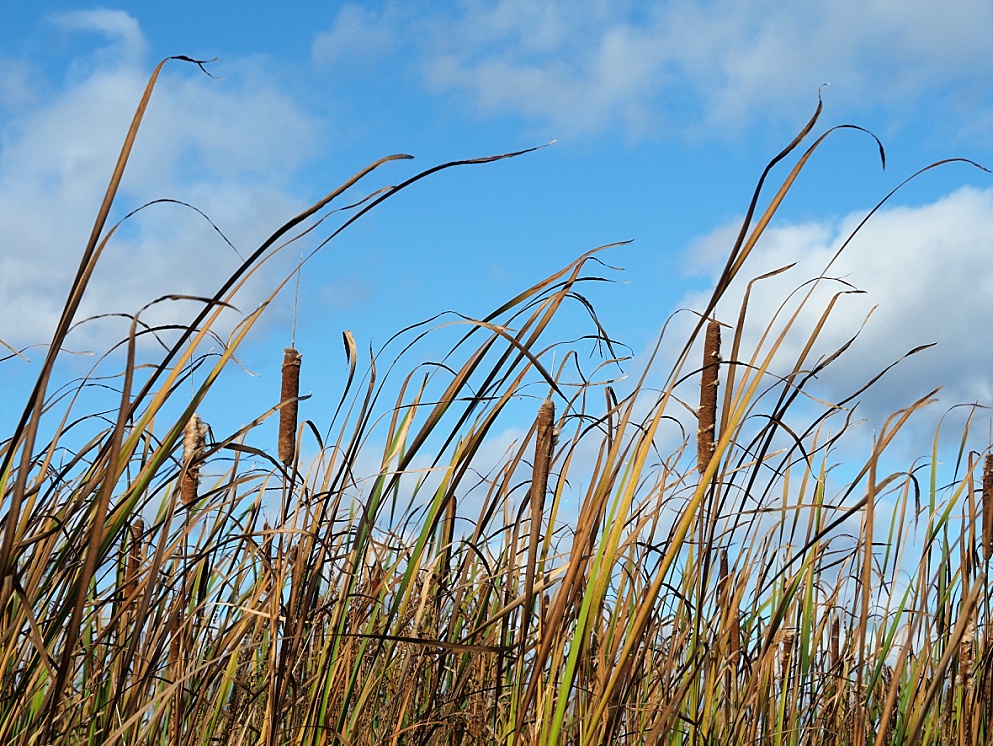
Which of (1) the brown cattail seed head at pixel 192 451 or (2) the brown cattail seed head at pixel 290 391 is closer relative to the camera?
(1) the brown cattail seed head at pixel 192 451

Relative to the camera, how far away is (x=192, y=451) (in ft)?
5.90

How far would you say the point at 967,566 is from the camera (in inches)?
104

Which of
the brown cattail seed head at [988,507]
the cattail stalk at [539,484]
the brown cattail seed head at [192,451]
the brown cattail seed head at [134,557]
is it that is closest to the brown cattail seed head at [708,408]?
the brown cattail seed head at [988,507]

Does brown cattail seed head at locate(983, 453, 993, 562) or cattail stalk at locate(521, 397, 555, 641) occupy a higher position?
brown cattail seed head at locate(983, 453, 993, 562)

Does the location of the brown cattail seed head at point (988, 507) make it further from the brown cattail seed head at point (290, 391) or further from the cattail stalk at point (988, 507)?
the brown cattail seed head at point (290, 391)

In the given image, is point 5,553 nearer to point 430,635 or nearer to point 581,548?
point 581,548

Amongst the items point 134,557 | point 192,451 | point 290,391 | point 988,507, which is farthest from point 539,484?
point 988,507

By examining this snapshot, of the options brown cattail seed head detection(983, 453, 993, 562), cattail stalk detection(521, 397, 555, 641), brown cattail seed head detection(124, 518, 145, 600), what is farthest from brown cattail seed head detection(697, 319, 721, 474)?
brown cattail seed head detection(124, 518, 145, 600)

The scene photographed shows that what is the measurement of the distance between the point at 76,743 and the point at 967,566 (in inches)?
90.7

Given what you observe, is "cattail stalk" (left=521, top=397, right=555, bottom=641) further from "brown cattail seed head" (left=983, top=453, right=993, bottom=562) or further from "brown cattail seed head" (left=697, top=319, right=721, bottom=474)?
"brown cattail seed head" (left=983, top=453, right=993, bottom=562)

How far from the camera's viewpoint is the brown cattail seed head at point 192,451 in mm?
1798

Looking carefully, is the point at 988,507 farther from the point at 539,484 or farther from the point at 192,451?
the point at 192,451

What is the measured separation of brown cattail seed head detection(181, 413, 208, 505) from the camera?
5.90 ft

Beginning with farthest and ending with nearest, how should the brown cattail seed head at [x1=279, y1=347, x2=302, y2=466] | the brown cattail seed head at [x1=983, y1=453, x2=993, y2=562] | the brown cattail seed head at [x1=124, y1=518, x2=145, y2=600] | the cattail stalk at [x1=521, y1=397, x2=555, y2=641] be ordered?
the brown cattail seed head at [x1=983, y1=453, x2=993, y2=562] → the brown cattail seed head at [x1=279, y1=347, x2=302, y2=466] → the brown cattail seed head at [x1=124, y1=518, x2=145, y2=600] → the cattail stalk at [x1=521, y1=397, x2=555, y2=641]
